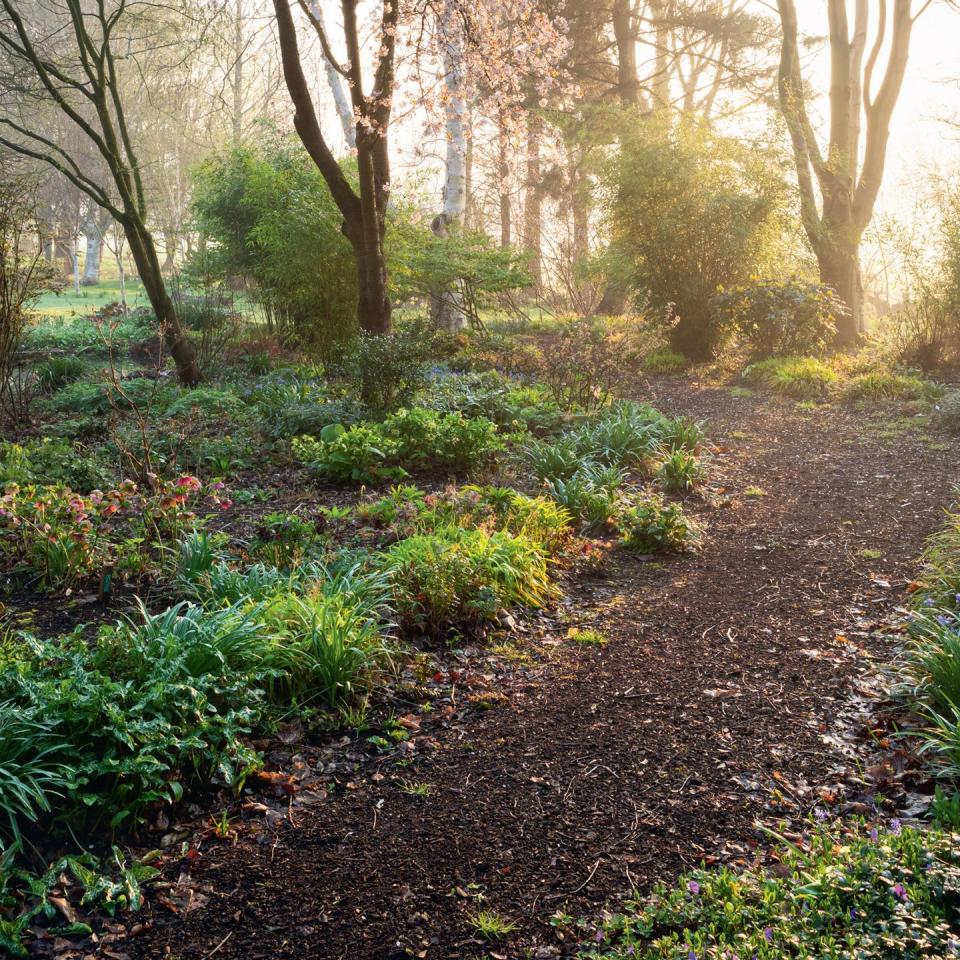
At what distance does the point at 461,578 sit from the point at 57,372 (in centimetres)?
878

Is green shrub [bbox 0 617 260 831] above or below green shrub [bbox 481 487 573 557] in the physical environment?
below

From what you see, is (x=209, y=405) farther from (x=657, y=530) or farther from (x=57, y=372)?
(x=657, y=530)

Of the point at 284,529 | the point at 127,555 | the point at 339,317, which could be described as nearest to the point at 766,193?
the point at 339,317

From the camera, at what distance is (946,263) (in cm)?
1092

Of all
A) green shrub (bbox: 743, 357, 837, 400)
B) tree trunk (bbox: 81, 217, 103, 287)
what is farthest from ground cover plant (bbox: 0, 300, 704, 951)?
tree trunk (bbox: 81, 217, 103, 287)

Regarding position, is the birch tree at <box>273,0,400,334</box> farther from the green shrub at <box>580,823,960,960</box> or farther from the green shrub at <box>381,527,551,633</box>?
the green shrub at <box>580,823,960,960</box>

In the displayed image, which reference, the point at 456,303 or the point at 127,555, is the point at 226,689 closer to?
the point at 127,555

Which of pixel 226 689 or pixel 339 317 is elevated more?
pixel 339 317

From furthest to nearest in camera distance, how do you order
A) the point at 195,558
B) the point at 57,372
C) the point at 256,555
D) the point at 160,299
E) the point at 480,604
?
1. the point at 57,372
2. the point at 160,299
3. the point at 256,555
4. the point at 195,558
5. the point at 480,604

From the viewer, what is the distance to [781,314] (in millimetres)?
11367

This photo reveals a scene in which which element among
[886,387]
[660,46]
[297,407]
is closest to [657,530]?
[297,407]

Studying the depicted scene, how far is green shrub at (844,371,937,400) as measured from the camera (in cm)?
980

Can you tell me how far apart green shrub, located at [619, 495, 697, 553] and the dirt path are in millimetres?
152

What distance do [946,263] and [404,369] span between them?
8.02 metres
